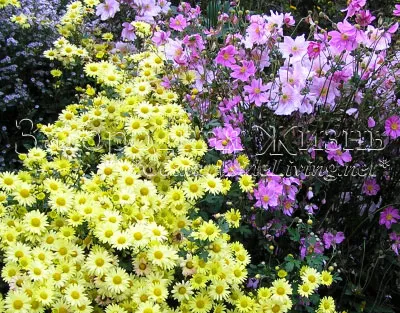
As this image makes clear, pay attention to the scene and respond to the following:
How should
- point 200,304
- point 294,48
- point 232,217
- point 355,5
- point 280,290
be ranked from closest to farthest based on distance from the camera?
point 200,304
point 280,290
point 232,217
point 355,5
point 294,48

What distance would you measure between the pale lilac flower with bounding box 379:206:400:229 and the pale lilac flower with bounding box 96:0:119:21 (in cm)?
180

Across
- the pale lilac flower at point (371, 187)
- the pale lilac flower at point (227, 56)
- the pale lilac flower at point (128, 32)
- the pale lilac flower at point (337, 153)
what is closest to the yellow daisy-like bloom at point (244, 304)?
the pale lilac flower at point (337, 153)

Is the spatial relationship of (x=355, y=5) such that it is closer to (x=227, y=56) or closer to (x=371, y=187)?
(x=227, y=56)

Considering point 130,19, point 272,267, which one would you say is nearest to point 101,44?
point 130,19

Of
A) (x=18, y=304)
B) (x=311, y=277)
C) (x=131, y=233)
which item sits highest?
(x=131, y=233)

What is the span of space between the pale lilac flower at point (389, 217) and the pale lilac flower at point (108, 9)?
5.91ft

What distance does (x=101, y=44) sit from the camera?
3557mm

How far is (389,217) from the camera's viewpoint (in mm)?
2492

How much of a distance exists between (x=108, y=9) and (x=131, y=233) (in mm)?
1838

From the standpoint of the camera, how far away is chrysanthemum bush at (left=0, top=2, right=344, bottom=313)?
186 cm

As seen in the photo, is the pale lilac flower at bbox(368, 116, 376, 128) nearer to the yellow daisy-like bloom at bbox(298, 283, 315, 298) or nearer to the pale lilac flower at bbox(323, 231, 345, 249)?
the pale lilac flower at bbox(323, 231, 345, 249)

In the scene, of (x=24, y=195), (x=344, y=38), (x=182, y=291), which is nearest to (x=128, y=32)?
(x=344, y=38)

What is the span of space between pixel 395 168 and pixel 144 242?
1.22 meters

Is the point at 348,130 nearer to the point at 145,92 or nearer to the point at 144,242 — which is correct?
the point at 145,92
